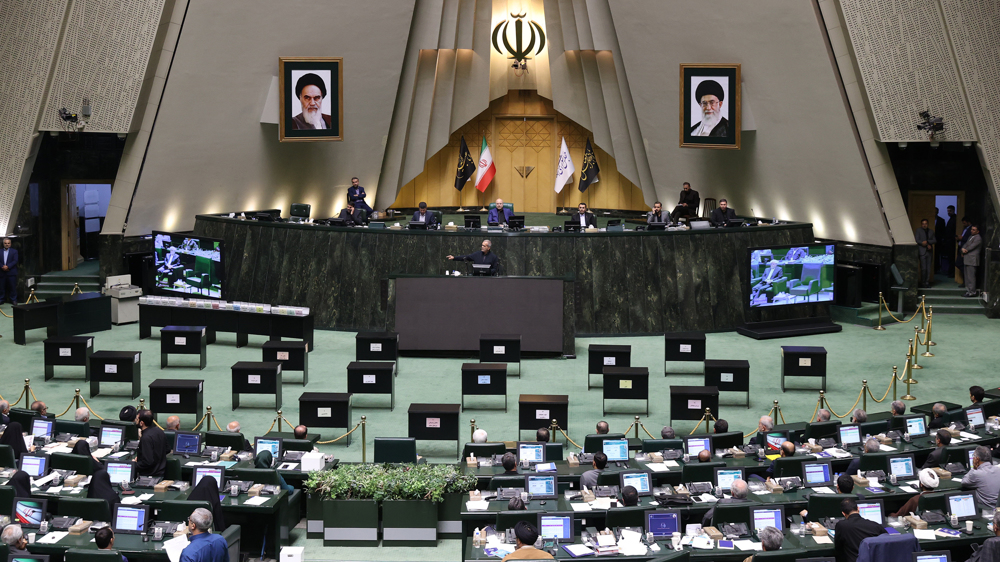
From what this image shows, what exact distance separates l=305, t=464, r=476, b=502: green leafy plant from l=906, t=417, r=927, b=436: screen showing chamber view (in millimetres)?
5603

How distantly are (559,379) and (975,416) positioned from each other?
20.7 feet

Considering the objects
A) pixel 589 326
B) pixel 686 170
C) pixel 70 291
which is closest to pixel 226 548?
pixel 589 326

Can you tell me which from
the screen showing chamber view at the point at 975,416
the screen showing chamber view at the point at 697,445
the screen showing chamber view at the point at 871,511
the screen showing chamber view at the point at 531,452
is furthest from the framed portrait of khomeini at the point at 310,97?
the screen showing chamber view at the point at 871,511

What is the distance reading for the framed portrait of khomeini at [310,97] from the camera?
928 inches

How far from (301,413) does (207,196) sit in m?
12.2

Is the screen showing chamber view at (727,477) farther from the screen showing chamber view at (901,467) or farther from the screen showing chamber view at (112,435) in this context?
the screen showing chamber view at (112,435)

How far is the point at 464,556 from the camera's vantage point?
9242mm

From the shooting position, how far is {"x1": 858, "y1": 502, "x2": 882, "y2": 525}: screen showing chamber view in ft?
32.0

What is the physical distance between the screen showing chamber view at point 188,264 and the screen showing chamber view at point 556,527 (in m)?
11.6

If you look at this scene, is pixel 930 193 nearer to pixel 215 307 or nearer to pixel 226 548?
pixel 215 307

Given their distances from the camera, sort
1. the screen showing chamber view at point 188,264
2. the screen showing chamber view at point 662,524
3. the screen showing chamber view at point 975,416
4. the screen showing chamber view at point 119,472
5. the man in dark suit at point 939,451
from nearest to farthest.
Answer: the screen showing chamber view at point 662,524 → the screen showing chamber view at point 119,472 → the man in dark suit at point 939,451 → the screen showing chamber view at point 975,416 → the screen showing chamber view at point 188,264

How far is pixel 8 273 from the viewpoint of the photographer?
2220cm

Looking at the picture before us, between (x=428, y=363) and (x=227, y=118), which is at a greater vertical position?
(x=227, y=118)

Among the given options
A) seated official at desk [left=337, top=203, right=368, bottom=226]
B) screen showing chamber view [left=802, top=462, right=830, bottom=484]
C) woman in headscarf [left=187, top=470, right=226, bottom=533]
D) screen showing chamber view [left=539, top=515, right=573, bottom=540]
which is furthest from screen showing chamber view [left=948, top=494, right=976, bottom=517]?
seated official at desk [left=337, top=203, right=368, bottom=226]
